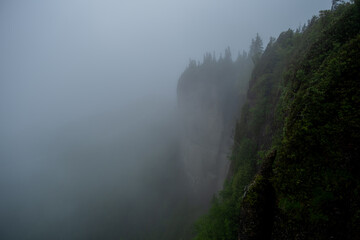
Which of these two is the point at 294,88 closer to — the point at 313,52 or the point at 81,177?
the point at 313,52

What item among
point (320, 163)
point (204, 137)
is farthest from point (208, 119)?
point (320, 163)

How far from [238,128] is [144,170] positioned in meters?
56.1

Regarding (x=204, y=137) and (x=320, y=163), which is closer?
(x=320, y=163)

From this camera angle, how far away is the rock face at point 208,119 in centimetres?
4612

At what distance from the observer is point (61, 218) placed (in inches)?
2520

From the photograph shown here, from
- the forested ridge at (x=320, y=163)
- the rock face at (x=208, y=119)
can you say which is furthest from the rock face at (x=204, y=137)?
the forested ridge at (x=320, y=163)

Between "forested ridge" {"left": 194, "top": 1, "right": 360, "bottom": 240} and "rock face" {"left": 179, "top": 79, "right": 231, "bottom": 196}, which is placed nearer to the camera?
"forested ridge" {"left": 194, "top": 1, "right": 360, "bottom": 240}

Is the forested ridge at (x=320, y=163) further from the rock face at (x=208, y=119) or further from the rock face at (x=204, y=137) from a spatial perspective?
the rock face at (x=204, y=137)

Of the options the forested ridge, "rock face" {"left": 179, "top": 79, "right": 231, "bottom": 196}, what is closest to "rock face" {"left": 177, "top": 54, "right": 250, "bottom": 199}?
"rock face" {"left": 179, "top": 79, "right": 231, "bottom": 196}

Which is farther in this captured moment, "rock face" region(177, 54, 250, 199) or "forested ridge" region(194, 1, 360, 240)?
"rock face" region(177, 54, 250, 199)

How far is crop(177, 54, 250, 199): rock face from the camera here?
46125mm

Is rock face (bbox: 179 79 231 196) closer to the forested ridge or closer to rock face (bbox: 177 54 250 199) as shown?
rock face (bbox: 177 54 250 199)

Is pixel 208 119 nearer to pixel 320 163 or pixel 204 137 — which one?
pixel 204 137

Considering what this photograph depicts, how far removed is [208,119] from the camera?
5300 cm
